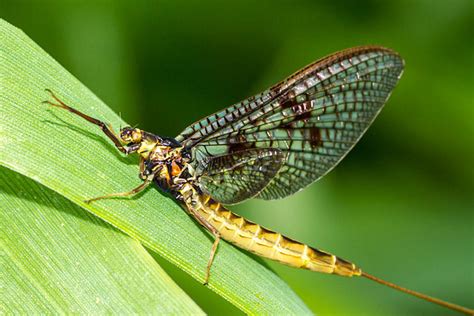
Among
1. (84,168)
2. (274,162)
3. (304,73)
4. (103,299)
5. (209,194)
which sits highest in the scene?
(304,73)

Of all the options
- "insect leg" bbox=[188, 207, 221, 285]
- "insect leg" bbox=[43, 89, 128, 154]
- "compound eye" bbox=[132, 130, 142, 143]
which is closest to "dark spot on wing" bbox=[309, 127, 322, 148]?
"insect leg" bbox=[188, 207, 221, 285]

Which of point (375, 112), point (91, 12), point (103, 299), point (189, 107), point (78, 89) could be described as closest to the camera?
point (103, 299)

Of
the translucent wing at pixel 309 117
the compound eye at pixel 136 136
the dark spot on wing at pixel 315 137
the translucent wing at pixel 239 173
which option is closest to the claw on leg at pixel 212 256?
the translucent wing at pixel 239 173

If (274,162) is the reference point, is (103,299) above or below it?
below

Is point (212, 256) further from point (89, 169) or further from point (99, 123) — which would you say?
point (99, 123)

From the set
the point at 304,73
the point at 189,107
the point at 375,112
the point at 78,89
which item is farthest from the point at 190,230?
the point at 189,107

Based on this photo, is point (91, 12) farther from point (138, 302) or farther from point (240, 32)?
point (138, 302)

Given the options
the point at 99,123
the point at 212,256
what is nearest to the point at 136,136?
the point at 99,123

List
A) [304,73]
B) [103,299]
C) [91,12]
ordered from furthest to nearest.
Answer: [91,12], [304,73], [103,299]
